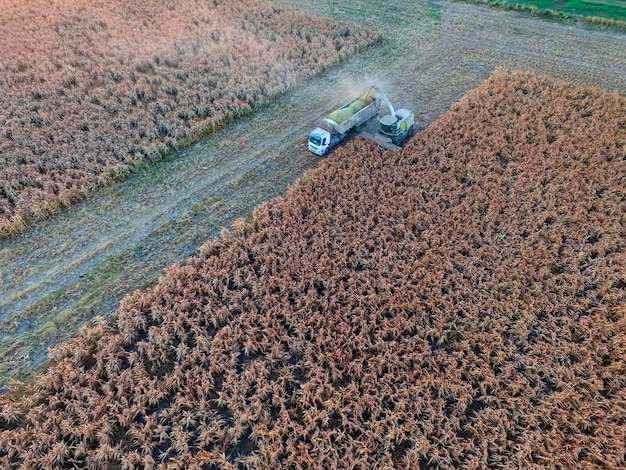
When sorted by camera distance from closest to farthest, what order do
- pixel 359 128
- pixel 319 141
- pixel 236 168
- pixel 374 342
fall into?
pixel 374 342 → pixel 236 168 → pixel 319 141 → pixel 359 128

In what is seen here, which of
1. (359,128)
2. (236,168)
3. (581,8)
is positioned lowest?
(236,168)

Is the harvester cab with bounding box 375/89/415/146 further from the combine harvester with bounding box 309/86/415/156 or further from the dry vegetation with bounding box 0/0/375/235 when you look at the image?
the dry vegetation with bounding box 0/0/375/235

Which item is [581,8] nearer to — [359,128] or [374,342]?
[359,128]

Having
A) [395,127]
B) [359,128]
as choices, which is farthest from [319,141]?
[395,127]

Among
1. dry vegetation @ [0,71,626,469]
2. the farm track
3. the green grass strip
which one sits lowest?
dry vegetation @ [0,71,626,469]

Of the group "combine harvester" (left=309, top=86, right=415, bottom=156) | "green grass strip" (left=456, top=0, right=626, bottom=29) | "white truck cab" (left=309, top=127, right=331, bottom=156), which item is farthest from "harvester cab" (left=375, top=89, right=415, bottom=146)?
"green grass strip" (left=456, top=0, right=626, bottom=29)

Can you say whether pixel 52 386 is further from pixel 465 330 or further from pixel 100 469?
pixel 465 330

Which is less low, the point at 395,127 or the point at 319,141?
the point at 395,127
